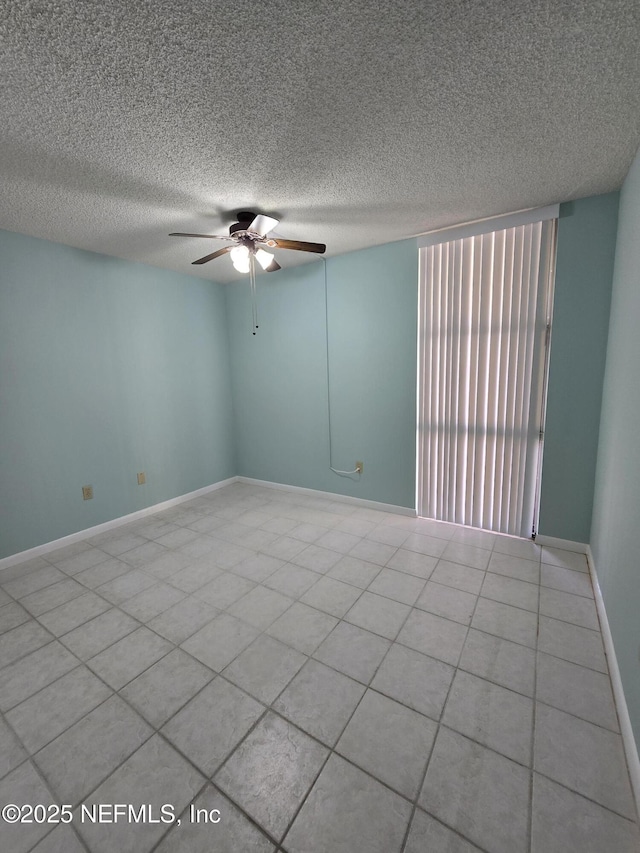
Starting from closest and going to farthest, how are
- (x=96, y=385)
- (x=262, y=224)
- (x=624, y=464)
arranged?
1. (x=624, y=464)
2. (x=262, y=224)
3. (x=96, y=385)

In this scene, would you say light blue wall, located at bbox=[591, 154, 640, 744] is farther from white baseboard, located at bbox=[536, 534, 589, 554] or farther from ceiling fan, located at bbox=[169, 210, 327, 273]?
ceiling fan, located at bbox=[169, 210, 327, 273]

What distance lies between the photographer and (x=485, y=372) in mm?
2766

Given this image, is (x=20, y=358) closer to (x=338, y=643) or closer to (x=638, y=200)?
(x=338, y=643)

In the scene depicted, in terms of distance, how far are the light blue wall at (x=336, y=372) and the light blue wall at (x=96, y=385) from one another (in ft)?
1.79

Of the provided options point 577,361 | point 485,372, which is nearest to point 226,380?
point 485,372

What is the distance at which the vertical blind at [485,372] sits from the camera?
254 cm

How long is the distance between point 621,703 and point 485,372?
2.08 m

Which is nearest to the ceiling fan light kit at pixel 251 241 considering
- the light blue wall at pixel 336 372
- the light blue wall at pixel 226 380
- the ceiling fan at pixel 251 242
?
the ceiling fan at pixel 251 242

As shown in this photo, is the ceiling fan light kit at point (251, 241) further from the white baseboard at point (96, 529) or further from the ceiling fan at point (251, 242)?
the white baseboard at point (96, 529)

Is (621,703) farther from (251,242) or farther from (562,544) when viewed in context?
(251,242)

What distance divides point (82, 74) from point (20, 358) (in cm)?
214

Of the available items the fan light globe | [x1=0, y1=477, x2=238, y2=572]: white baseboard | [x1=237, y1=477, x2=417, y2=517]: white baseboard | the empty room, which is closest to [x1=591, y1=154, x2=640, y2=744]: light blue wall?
the empty room

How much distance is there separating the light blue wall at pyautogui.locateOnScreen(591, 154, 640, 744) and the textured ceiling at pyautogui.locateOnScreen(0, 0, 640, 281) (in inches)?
17.9

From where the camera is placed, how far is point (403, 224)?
2650mm
